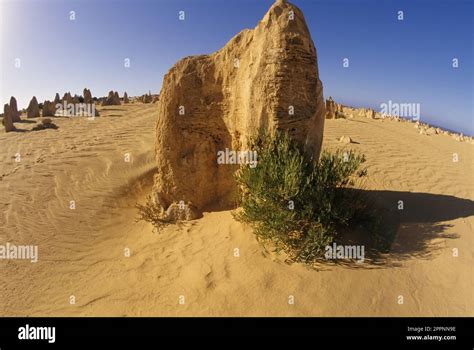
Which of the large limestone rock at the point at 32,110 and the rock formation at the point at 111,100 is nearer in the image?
the large limestone rock at the point at 32,110

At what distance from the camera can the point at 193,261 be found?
4.91m

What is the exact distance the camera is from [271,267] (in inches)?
171

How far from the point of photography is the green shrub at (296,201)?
4375mm

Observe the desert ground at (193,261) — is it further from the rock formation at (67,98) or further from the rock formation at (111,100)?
the rock formation at (111,100)

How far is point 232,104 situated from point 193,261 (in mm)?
2915

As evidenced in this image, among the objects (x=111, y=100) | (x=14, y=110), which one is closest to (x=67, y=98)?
(x=111, y=100)

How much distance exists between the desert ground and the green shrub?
33cm

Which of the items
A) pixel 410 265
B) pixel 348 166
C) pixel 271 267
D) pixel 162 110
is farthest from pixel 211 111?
pixel 410 265

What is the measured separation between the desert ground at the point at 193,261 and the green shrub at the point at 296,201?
326 mm

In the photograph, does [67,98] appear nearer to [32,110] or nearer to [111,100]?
[111,100]

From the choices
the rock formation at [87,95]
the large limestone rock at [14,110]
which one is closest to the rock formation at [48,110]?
the large limestone rock at [14,110]

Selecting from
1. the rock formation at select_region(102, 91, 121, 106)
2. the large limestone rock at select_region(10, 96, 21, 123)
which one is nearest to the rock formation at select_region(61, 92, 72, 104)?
the rock formation at select_region(102, 91, 121, 106)
